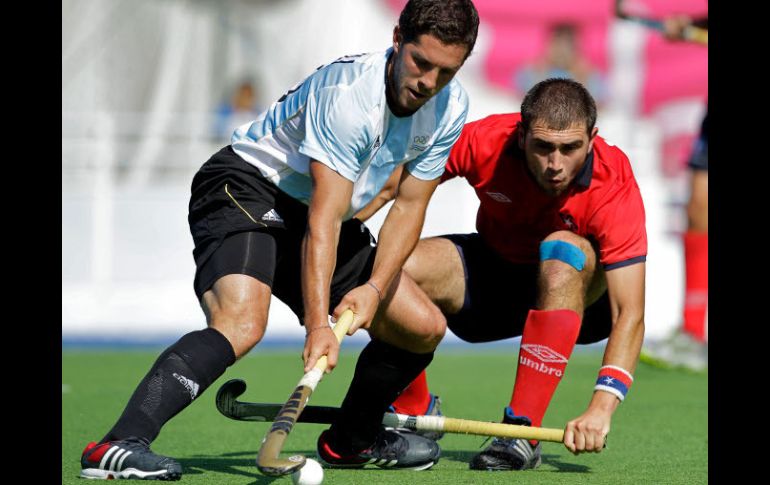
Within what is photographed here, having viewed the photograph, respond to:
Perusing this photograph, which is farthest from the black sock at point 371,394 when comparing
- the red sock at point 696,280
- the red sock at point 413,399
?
the red sock at point 696,280

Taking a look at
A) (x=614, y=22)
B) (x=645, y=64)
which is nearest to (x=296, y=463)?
(x=614, y=22)

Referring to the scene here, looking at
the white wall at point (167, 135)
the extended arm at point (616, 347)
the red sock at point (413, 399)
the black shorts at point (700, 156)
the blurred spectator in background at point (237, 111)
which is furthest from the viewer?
the blurred spectator in background at point (237, 111)

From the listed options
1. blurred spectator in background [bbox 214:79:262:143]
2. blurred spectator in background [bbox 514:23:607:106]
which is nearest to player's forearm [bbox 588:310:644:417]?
blurred spectator in background [bbox 214:79:262:143]

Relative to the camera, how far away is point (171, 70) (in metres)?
13.8

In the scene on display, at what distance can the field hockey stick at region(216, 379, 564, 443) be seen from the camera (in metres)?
3.91

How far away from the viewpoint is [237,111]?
1229 cm

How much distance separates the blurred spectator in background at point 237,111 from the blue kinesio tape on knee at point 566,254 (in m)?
7.52

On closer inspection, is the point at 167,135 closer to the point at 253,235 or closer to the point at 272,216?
the point at 272,216

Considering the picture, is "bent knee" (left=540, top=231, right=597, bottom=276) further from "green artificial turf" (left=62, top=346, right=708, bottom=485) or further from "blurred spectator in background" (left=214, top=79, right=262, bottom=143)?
"blurred spectator in background" (left=214, top=79, right=262, bottom=143)

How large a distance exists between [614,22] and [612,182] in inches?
355

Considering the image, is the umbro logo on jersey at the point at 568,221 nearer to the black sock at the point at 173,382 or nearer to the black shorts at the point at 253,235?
the black shorts at the point at 253,235

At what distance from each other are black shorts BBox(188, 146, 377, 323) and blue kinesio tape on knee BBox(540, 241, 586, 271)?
2.06ft

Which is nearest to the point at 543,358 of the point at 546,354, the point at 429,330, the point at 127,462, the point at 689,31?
the point at 546,354

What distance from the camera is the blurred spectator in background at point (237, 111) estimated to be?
11914 mm
